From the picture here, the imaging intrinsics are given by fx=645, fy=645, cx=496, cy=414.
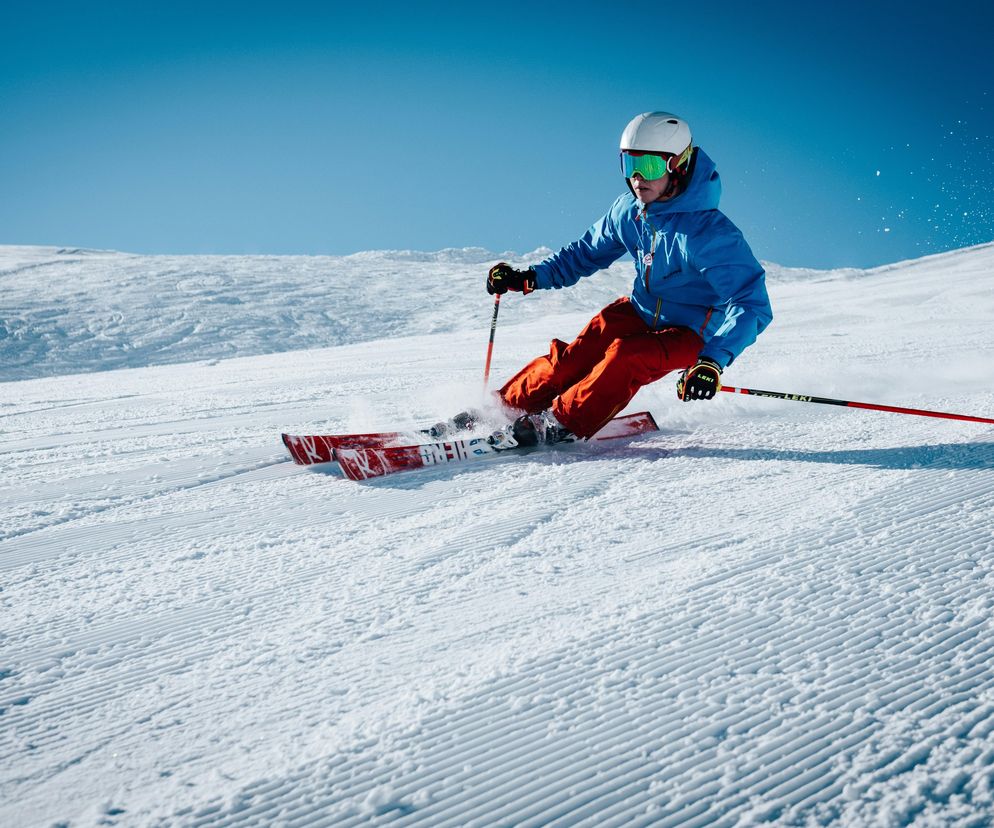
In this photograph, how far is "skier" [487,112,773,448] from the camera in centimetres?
304

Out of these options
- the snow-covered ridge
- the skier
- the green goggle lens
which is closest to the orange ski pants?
the skier

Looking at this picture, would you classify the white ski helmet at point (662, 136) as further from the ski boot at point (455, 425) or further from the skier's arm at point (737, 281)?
the ski boot at point (455, 425)

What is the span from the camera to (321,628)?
1.50 meters

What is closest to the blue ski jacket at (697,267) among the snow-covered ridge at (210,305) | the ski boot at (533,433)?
the ski boot at (533,433)

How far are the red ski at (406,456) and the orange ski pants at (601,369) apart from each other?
31 centimetres

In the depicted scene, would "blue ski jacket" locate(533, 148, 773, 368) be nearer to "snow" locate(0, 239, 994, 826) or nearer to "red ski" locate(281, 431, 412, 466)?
"snow" locate(0, 239, 994, 826)

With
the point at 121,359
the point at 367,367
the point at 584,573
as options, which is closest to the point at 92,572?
the point at 584,573

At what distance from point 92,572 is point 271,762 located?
3.69 feet

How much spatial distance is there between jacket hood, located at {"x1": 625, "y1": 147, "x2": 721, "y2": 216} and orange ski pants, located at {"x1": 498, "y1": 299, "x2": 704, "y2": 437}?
603 mm

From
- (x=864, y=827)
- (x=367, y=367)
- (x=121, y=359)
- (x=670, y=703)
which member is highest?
(x=121, y=359)

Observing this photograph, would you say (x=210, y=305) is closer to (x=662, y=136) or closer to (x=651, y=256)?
(x=651, y=256)

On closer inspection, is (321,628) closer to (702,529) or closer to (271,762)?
(271,762)

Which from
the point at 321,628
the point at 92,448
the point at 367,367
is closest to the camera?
the point at 321,628

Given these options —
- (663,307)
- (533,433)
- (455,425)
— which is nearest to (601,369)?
(533,433)
